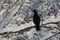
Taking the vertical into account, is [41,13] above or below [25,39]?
above

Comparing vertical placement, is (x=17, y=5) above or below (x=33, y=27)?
above

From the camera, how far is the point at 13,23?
206 centimetres

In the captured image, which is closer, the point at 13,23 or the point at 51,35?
the point at 51,35

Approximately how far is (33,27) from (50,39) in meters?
0.22

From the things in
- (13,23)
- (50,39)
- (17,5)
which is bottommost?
(50,39)

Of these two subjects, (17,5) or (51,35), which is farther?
(17,5)

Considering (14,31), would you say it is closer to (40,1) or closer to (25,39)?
Answer: (25,39)

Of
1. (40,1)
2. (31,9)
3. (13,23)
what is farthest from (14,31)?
(40,1)

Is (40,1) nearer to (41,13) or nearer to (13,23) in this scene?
(41,13)

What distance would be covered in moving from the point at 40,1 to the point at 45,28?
1.11ft

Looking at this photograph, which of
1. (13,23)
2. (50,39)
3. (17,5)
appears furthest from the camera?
(17,5)

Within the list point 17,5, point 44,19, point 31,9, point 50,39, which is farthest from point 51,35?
point 17,5

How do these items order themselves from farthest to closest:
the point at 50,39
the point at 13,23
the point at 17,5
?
the point at 17,5
the point at 13,23
the point at 50,39

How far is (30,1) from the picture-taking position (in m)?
2.19
